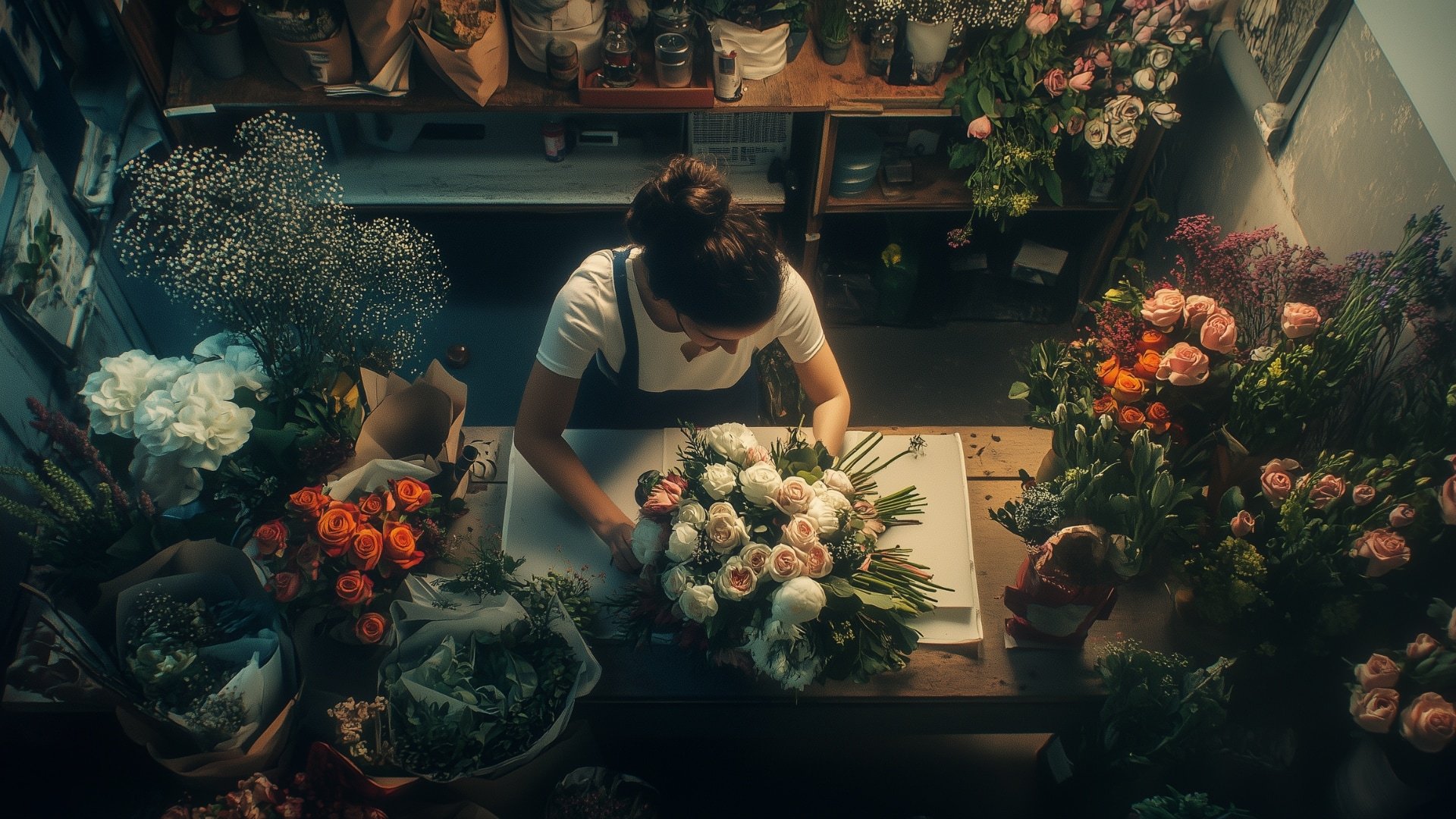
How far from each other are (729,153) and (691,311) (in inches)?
60.3

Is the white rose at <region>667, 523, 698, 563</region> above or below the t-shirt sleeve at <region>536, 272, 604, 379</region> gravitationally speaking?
above

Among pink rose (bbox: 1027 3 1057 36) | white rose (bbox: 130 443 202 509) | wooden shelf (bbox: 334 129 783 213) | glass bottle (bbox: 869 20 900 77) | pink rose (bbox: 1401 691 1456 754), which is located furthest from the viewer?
wooden shelf (bbox: 334 129 783 213)

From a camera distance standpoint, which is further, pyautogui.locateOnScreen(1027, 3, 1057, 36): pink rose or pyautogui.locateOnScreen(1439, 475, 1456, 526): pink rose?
pyautogui.locateOnScreen(1027, 3, 1057, 36): pink rose

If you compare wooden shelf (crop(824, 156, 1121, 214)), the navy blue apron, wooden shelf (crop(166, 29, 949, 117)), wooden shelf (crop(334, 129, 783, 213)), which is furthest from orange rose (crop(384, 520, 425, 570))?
wooden shelf (crop(824, 156, 1121, 214))

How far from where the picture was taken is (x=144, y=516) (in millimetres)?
1534

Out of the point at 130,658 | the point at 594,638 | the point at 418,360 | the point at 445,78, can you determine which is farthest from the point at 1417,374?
the point at 418,360

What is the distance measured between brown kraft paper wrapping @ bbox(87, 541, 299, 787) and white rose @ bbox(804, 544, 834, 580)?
844mm

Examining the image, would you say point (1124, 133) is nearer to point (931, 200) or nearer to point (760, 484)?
point (931, 200)

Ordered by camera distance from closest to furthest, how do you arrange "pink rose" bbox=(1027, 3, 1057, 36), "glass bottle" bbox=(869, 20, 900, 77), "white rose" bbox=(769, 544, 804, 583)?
1. "white rose" bbox=(769, 544, 804, 583)
2. "pink rose" bbox=(1027, 3, 1057, 36)
3. "glass bottle" bbox=(869, 20, 900, 77)

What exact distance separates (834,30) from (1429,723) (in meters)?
2.19

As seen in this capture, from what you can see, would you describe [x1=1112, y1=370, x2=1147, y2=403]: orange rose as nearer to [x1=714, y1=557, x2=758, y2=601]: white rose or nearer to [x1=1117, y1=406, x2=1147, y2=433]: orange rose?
[x1=1117, y1=406, x2=1147, y2=433]: orange rose

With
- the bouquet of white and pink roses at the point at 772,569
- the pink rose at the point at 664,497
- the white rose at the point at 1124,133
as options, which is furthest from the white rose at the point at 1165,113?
the pink rose at the point at 664,497

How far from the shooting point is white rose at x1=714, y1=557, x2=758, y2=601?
1.35m

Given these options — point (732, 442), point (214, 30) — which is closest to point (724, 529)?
point (732, 442)
